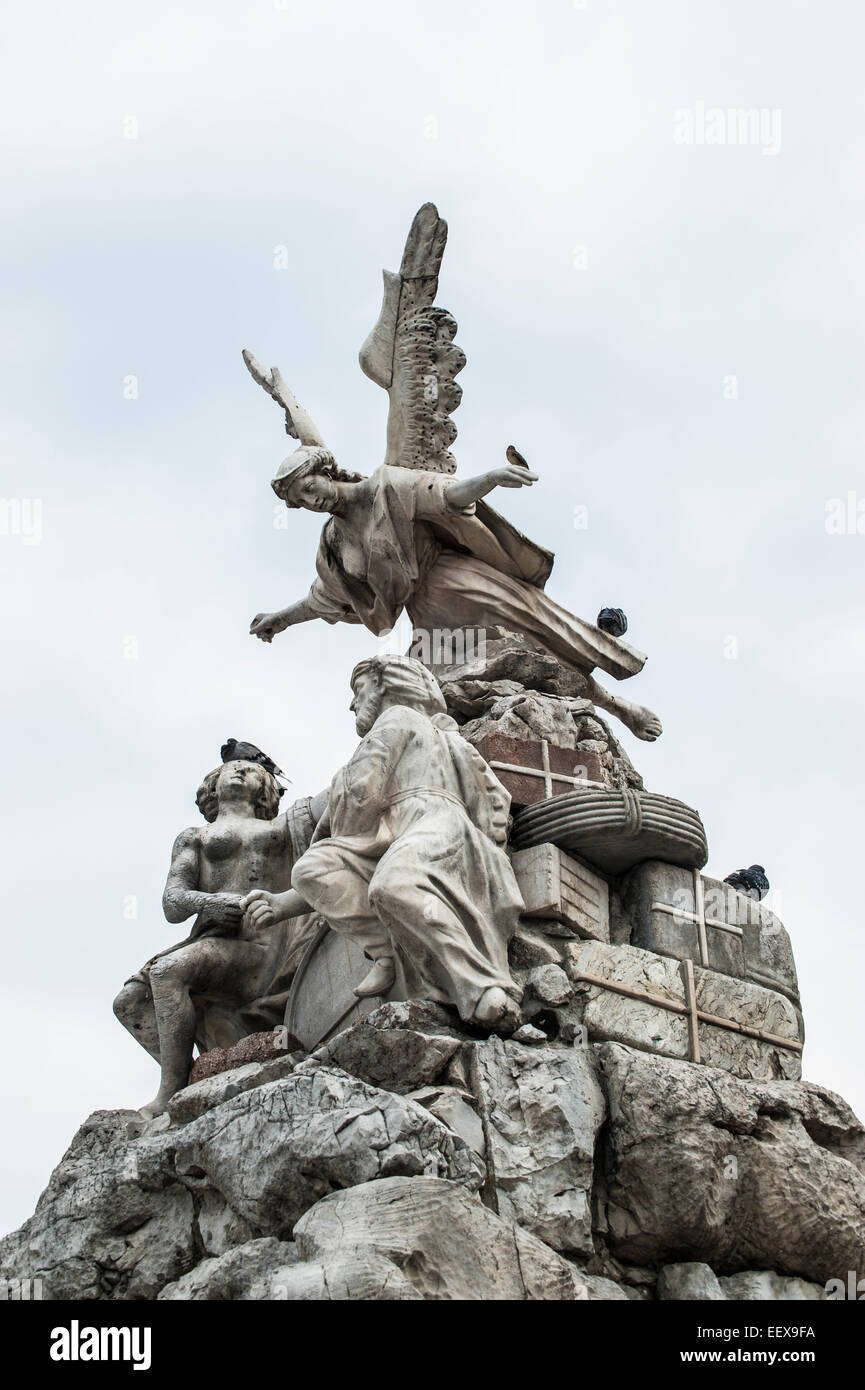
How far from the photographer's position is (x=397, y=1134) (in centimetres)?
665

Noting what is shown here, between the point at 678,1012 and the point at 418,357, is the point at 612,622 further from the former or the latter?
the point at 678,1012

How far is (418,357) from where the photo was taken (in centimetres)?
1029

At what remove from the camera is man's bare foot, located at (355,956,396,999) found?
772 centimetres

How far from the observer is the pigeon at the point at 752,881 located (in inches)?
361

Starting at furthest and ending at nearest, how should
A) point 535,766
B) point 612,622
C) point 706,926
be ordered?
point 612,622
point 535,766
point 706,926

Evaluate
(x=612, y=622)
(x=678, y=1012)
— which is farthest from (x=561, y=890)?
(x=612, y=622)

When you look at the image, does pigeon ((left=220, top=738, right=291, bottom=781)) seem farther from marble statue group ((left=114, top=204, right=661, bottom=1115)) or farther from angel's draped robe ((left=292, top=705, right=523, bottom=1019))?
angel's draped robe ((left=292, top=705, right=523, bottom=1019))

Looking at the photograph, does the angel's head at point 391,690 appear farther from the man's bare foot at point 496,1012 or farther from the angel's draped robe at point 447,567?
the man's bare foot at point 496,1012

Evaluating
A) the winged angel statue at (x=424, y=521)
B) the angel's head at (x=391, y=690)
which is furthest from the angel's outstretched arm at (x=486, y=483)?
the angel's head at (x=391, y=690)

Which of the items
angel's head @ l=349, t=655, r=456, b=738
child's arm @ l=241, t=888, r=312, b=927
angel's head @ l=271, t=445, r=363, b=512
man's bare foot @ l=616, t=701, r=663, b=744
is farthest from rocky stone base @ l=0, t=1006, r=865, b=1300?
angel's head @ l=271, t=445, r=363, b=512

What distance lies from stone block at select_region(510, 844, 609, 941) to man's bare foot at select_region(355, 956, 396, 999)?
2.23ft

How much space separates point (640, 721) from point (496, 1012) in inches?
113

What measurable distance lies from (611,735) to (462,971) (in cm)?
223

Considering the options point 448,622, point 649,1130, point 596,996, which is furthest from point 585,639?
point 649,1130
